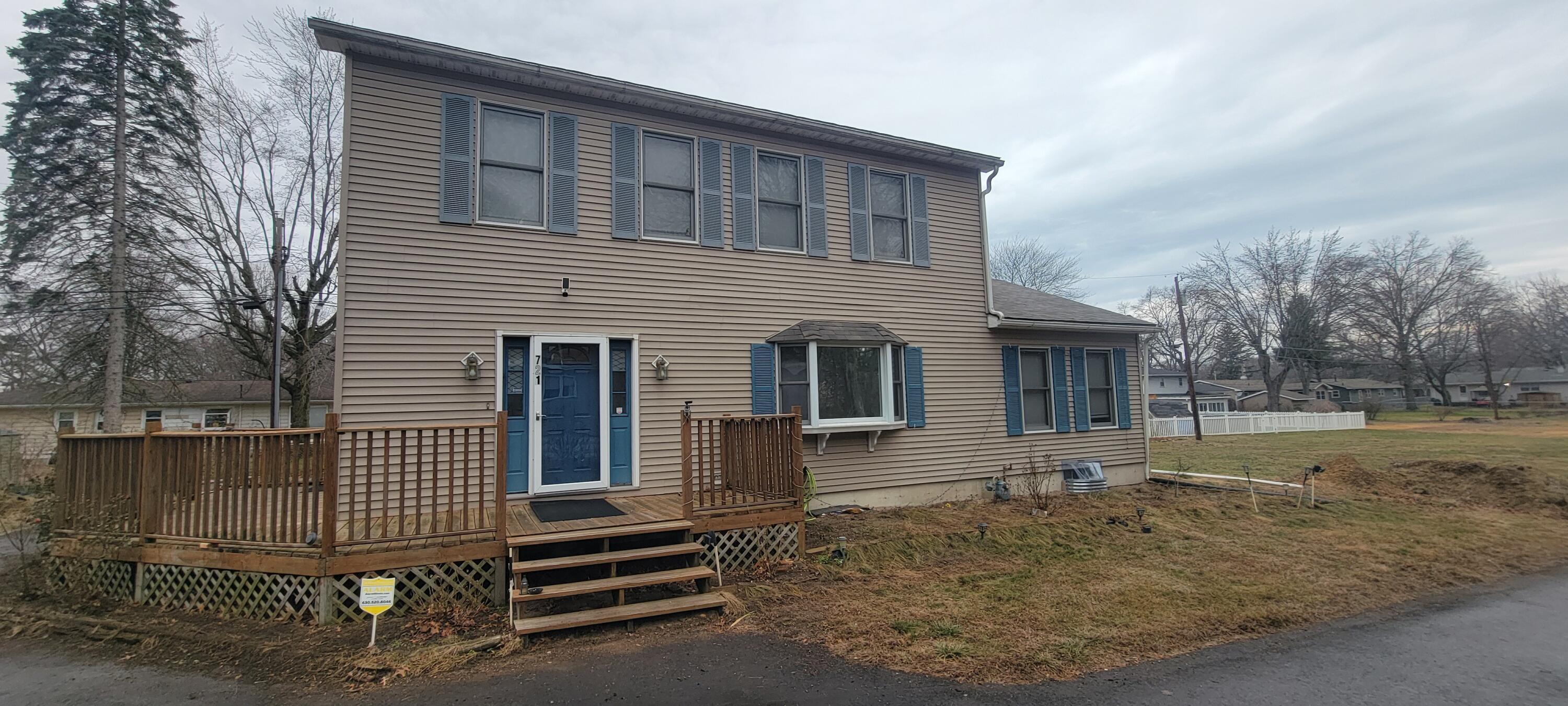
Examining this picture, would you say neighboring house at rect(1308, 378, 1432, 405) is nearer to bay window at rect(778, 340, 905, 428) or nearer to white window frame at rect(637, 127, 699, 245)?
bay window at rect(778, 340, 905, 428)

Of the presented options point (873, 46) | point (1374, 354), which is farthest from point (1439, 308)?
point (873, 46)

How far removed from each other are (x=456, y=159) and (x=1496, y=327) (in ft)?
192

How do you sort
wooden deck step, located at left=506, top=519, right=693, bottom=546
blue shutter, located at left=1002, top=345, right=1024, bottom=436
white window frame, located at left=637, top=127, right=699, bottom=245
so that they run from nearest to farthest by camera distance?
wooden deck step, located at left=506, top=519, right=693, bottom=546, white window frame, located at left=637, top=127, right=699, bottom=245, blue shutter, located at left=1002, top=345, right=1024, bottom=436

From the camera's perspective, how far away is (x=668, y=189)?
7762mm

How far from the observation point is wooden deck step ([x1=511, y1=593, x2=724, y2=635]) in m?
4.32

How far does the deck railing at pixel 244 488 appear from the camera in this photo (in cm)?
464

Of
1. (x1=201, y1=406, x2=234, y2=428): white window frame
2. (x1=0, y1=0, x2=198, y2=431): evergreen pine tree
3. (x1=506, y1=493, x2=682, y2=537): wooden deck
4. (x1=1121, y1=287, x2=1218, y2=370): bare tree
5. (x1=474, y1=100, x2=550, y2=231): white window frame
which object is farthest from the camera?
(x1=1121, y1=287, x2=1218, y2=370): bare tree

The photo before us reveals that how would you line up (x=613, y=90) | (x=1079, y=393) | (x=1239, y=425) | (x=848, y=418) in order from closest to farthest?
1. (x=613, y=90)
2. (x=848, y=418)
3. (x=1079, y=393)
4. (x=1239, y=425)

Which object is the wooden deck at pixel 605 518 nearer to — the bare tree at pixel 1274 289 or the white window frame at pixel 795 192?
the white window frame at pixel 795 192

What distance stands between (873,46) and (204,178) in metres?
16.5

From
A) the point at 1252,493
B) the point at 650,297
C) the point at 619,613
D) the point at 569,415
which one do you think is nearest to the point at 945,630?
the point at 619,613

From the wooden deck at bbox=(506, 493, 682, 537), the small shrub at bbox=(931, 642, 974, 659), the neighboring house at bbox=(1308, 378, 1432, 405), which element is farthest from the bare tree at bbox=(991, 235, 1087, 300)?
the neighboring house at bbox=(1308, 378, 1432, 405)

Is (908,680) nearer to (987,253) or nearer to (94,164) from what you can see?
(987,253)

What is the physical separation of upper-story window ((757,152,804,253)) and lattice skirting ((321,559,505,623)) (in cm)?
499
